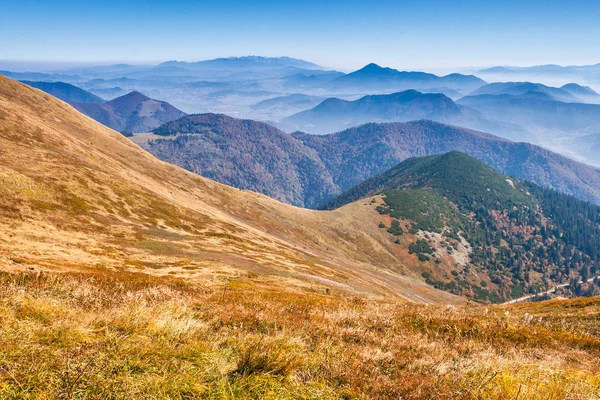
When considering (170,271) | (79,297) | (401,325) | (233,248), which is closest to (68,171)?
(233,248)

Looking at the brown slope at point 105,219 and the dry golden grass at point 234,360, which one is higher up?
the dry golden grass at point 234,360

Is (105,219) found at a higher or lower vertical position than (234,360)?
lower

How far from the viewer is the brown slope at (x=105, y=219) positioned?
156 ft

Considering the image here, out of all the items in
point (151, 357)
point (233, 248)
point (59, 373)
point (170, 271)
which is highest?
point (59, 373)

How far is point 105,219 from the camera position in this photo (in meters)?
70.5

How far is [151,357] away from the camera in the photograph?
624 centimetres

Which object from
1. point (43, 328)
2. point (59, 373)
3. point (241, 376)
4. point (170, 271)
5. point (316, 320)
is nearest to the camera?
point (59, 373)

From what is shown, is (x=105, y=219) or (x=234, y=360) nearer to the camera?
(x=234, y=360)

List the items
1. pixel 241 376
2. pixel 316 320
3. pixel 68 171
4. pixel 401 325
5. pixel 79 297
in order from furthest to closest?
pixel 68 171
pixel 401 325
pixel 316 320
pixel 79 297
pixel 241 376

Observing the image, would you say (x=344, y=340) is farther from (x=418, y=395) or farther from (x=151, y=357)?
(x=151, y=357)

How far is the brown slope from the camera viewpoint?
47406mm

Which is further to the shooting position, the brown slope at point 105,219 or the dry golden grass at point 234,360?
the brown slope at point 105,219

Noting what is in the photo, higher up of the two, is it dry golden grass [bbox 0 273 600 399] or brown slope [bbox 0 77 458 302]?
dry golden grass [bbox 0 273 600 399]

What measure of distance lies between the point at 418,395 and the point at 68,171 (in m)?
105
